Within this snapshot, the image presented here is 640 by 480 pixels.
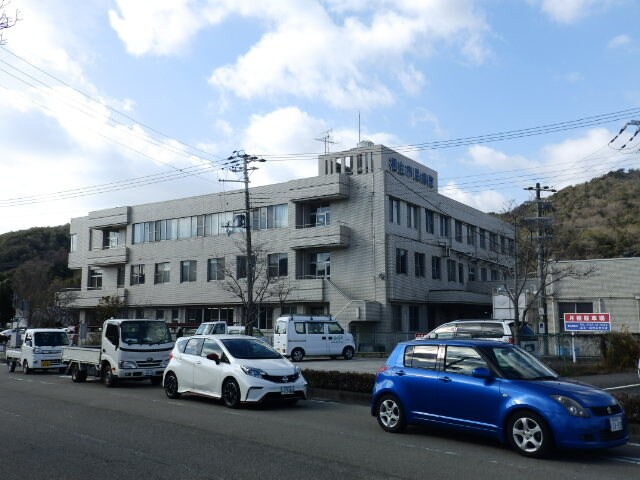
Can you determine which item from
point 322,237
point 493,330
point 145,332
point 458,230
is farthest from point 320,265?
point 145,332

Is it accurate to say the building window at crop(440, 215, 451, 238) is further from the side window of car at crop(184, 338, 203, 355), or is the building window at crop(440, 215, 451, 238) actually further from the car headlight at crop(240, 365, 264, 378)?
the car headlight at crop(240, 365, 264, 378)

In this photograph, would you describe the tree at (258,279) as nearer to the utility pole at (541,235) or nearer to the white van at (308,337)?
the white van at (308,337)

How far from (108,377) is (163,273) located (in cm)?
3510

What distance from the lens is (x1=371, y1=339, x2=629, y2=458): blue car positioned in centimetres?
806

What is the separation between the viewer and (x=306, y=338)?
30453 millimetres

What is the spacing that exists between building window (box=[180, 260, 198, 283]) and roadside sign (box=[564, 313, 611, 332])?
33.2m

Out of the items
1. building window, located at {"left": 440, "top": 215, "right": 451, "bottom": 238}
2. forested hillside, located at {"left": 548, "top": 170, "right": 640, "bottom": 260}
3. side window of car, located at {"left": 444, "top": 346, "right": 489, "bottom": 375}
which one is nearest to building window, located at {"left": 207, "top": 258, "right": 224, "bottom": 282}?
building window, located at {"left": 440, "top": 215, "right": 451, "bottom": 238}

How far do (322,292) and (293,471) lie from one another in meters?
34.8

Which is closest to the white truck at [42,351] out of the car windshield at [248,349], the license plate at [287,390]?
the car windshield at [248,349]

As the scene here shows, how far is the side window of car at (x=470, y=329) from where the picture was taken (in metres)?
22.9

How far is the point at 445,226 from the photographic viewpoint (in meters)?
49.7

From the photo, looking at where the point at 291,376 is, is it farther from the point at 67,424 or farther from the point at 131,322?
the point at 131,322

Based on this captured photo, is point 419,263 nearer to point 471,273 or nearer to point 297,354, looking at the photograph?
point 471,273

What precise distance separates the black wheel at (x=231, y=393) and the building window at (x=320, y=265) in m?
29.9
